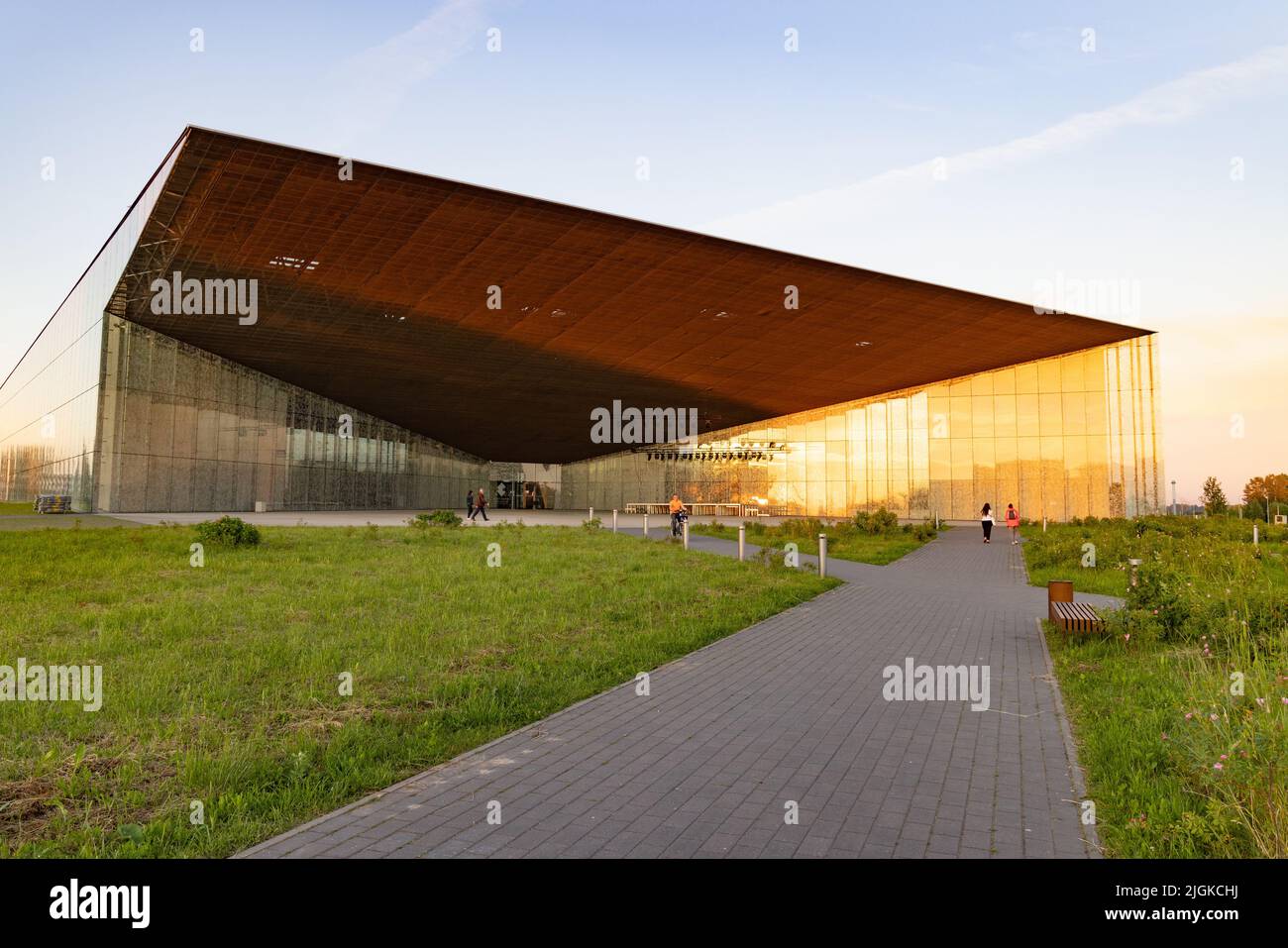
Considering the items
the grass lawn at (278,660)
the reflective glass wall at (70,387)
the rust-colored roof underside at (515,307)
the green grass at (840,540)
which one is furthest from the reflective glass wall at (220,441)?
the green grass at (840,540)

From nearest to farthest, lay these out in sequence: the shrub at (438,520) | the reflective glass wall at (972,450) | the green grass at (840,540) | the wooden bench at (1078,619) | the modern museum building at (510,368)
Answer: the wooden bench at (1078,619) < the modern museum building at (510,368) < the green grass at (840,540) < the shrub at (438,520) < the reflective glass wall at (972,450)

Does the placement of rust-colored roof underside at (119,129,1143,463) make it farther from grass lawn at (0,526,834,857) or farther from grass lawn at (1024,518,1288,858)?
grass lawn at (1024,518,1288,858)

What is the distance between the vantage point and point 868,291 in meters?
28.3

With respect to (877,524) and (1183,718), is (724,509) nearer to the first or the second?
(877,524)

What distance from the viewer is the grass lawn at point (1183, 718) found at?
156 inches

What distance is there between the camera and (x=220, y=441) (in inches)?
1526

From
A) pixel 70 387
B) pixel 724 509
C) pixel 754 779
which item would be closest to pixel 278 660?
pixel 754 779

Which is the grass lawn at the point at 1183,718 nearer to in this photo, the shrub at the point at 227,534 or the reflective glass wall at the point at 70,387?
the shrub at the point at 227,534

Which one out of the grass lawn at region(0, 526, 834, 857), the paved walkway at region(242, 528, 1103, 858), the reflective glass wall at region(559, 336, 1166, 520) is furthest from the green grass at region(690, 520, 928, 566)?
the paved walkway at region(242, 528, 1103, 858)

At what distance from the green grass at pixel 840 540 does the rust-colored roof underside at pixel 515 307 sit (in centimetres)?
837

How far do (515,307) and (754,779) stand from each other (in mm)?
26457

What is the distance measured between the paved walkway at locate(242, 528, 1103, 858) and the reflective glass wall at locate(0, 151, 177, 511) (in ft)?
75.5

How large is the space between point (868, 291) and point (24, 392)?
54455 millimetres

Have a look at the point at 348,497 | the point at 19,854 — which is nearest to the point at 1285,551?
the point at 19,854
